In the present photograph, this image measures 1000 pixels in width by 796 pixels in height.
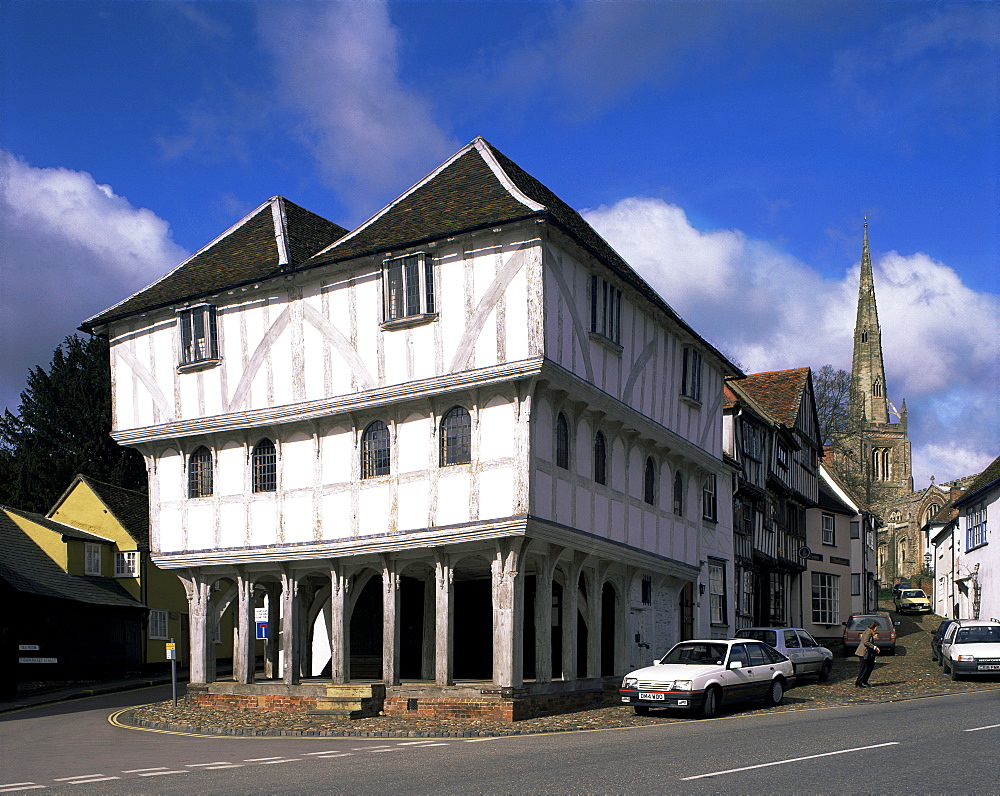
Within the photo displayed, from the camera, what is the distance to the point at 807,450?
47.2 m

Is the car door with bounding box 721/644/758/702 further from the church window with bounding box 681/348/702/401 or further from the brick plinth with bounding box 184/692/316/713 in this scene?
the church window with bounding box 681/348/702/401

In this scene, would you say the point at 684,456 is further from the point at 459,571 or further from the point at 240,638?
the point at 240,638

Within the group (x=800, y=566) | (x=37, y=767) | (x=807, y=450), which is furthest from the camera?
(x=807, y=450)

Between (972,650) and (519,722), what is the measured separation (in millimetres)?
12778

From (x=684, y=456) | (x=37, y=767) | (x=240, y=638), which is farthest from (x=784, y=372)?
(x=37, y=767)

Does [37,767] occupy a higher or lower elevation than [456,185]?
lower

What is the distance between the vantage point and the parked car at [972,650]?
86.0ft

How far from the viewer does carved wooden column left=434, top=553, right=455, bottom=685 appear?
71.2 ft

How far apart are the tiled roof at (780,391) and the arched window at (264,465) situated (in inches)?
908

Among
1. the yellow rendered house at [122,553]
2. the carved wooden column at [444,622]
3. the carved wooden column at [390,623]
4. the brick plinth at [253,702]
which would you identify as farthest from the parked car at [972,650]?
the yellow rendered house at [122,553]

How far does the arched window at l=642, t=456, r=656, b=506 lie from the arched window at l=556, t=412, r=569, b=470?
15.0ft

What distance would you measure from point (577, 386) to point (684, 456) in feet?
24.7

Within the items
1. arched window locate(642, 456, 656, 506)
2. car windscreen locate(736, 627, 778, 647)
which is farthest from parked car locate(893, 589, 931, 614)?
arched window locate(642, 456, 656, 506)

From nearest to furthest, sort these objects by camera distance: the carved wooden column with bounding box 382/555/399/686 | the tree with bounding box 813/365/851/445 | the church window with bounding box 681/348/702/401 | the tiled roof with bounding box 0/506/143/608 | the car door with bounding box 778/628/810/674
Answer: the carved wooden column with bounding box 382/555/399/686
the car door with bounding box 778/628/810/674
the church window with bounding box 681/348/702/401
the tiled roof with bounding box 0/506/143/608
the tree with bounding box 813/365/851/445
